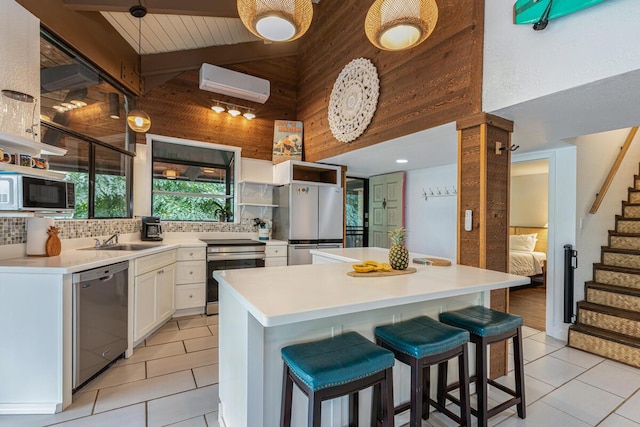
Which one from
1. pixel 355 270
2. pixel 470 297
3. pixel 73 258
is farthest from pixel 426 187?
pixel 73 258

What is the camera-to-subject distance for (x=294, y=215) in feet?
14.4

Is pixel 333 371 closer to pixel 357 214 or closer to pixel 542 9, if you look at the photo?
pixel 542 9

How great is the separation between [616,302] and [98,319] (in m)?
5.03

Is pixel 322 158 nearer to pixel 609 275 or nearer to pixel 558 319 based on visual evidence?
pixel 558 319

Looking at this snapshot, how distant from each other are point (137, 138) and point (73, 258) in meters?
2.30

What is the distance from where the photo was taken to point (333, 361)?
49.4 inches

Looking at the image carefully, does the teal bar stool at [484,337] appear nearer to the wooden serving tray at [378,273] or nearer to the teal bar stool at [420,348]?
the teal bar stool at [420,348]

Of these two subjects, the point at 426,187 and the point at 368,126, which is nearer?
the point at 368,126

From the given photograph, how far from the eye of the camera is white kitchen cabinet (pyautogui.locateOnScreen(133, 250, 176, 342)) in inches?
110

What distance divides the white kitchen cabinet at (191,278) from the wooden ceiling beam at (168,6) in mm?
2570

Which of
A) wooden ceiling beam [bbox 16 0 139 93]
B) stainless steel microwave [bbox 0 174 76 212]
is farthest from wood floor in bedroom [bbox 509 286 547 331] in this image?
wooden ceiling beam [bbox 16 0 139 93]

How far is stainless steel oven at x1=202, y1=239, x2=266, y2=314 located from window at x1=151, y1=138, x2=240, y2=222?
0.84m

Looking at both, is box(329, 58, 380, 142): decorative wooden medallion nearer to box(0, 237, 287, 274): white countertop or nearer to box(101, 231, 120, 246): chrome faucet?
box(0, 237, 287, 274): white countertop

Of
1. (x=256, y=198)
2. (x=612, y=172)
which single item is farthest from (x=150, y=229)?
(x=612, y=172)
